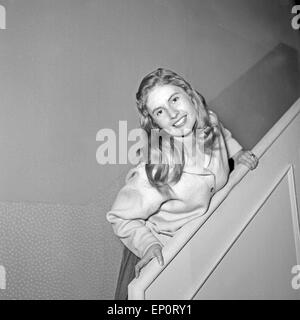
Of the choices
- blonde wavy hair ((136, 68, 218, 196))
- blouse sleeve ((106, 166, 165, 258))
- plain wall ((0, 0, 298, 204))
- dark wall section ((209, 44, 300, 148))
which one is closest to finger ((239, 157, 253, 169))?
blonde wavy hair ((136, 68, 218, 196))

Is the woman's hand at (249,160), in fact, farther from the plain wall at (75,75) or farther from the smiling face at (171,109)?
the plain wall at (75,75)

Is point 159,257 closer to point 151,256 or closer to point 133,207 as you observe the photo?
point 151,256

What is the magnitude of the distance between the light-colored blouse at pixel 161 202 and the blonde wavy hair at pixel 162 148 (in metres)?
0.02

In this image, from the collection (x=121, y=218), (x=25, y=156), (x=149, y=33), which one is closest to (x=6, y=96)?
(x=25, y=156)

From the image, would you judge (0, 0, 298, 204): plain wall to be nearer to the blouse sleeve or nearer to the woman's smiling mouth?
the blouse sleeve

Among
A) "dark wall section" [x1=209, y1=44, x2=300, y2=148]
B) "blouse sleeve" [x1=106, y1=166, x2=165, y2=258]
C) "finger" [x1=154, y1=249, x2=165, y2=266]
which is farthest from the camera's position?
"dark wall section" [x1=209, y1=44, x2=300, y2=148]

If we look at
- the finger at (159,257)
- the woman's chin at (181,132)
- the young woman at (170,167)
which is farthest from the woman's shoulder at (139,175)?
the finger at (159,257)

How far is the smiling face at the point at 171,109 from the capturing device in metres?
0.94

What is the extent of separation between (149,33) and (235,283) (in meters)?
1.01

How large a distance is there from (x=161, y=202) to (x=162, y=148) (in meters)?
0.14

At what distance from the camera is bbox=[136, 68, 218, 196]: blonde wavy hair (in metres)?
0.94

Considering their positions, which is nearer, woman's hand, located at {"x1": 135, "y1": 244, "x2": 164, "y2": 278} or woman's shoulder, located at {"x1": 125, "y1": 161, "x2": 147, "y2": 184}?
woman's hand, located at {"x1": 135, "y1": 244, "x2": 164, "y2": 278}

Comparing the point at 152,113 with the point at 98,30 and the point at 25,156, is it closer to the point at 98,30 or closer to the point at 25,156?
the point at 25,156

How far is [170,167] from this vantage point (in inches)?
37.7
